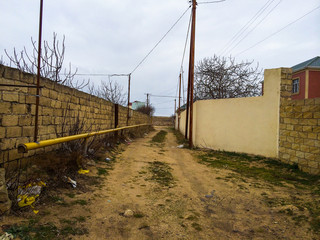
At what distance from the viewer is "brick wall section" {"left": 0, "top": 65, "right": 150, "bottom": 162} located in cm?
285

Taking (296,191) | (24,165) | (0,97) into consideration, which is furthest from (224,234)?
(0,97)

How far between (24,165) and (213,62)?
48.2 feet

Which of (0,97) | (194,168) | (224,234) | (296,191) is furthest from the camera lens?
(194,168)

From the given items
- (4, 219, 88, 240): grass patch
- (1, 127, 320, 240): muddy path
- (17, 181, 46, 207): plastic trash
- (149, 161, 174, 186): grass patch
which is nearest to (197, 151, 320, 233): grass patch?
(1, 127, 320, 240): muddy path

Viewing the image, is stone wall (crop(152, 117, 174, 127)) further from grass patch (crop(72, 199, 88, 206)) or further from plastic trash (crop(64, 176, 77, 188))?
grass patch (crop(72, 199, 88, 206))

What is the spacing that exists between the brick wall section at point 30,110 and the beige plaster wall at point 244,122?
526cm

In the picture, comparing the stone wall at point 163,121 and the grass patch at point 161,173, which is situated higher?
the stone wall at point 163,121

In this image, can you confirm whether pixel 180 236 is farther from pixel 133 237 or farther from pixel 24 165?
pixel 24 165

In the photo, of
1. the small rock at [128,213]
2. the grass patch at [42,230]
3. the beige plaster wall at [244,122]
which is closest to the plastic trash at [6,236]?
the grass patch at [42,230]

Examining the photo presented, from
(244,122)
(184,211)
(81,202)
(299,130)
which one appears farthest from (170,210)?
(244,122)

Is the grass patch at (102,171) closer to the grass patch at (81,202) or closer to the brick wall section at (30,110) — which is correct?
the brick wall section at (30,110)

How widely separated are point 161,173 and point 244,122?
4.14 m

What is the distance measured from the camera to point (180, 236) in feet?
7.68

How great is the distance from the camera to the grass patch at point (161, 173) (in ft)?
14.5
